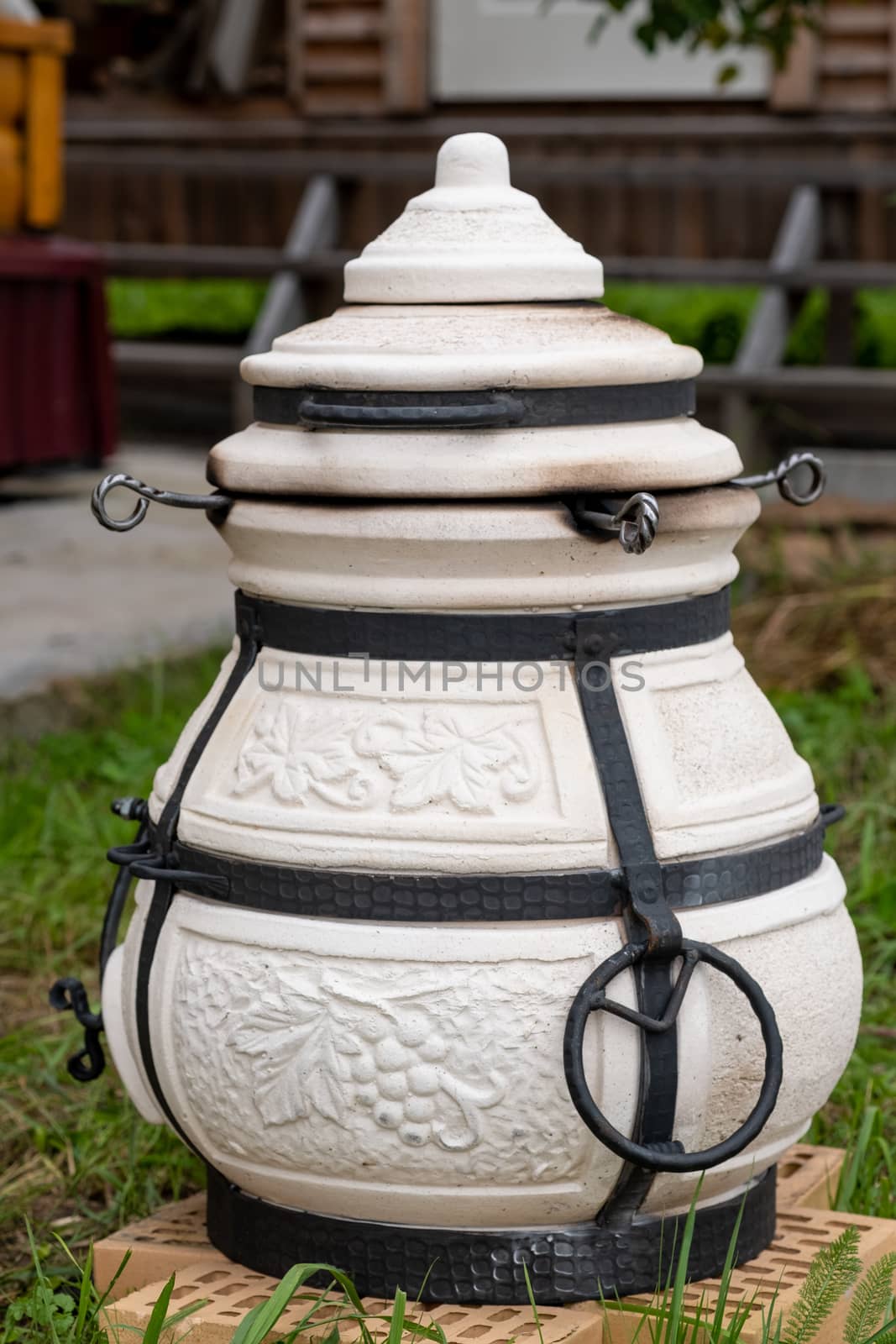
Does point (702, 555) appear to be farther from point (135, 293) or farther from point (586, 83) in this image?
point (135, 293)

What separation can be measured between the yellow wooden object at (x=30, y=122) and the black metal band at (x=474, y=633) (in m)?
4.86

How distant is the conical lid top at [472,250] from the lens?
1774mm

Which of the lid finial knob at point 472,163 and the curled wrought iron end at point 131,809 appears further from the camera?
the curled wrought iron end at point 131,809

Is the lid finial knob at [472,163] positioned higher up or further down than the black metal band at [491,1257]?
higher up

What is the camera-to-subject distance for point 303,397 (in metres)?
1.77

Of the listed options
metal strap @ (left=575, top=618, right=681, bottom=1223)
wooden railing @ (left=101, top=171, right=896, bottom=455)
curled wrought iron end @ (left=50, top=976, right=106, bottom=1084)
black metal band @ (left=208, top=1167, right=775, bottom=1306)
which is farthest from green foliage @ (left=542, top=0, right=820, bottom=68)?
black metal band @ (left=208, top=1167, right=775, bottom=1306)

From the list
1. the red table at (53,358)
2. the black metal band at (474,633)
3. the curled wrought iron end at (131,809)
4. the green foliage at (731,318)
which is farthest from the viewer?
the green foliage at (731,318)

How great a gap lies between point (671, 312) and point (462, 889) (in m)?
8.39

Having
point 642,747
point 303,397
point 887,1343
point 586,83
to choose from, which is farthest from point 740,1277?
point 586,83

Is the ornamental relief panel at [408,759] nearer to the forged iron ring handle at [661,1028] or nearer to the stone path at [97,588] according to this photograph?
the forged iron ring handle at [661,1028]

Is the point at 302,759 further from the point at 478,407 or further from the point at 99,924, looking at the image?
the point at 99,924

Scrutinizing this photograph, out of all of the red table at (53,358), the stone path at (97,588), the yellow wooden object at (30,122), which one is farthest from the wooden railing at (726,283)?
the yellow wooden object at (30,122)

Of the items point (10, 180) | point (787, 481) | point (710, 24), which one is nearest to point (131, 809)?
point (787, 481)

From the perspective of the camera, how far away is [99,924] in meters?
3.03
